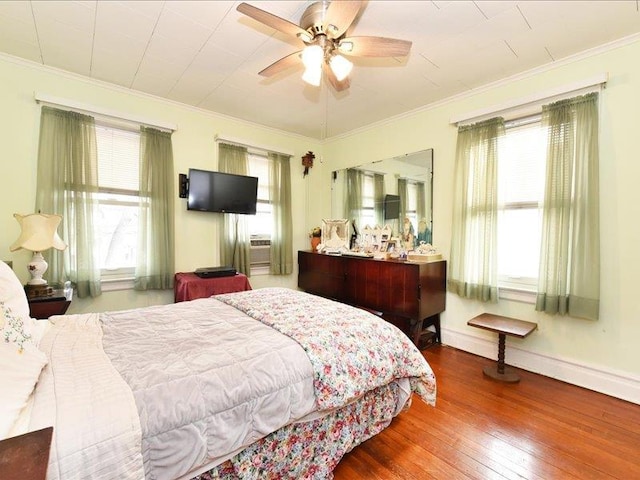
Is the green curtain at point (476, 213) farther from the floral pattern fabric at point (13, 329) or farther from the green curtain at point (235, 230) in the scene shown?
the floral pattern fabric at point (13, 329)

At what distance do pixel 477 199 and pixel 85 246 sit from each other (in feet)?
12.4

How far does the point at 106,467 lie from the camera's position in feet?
2.84

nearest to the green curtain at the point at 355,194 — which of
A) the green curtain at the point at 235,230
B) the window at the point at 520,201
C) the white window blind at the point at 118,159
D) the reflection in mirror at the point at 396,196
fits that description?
the reflection in mirror at the point at 396,196

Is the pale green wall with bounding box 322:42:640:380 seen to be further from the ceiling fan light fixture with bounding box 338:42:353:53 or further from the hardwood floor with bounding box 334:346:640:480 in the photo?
the ceiling fan light fixture with bounding box 338:42:353:53

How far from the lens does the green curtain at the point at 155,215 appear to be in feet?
10.4

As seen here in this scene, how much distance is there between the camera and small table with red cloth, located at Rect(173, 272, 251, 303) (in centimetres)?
305

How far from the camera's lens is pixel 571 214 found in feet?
8.04

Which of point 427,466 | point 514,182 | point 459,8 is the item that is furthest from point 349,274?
point 459,8

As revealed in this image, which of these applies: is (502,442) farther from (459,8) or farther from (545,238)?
(459,8)

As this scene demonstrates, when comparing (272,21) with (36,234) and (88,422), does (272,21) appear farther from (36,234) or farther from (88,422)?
(36,234)

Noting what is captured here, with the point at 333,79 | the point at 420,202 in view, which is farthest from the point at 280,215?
the point at 333,79

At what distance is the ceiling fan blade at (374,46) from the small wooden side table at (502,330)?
222 centimetres

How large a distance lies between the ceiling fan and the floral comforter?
155 centimetres

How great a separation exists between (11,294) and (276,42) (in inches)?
88.7
